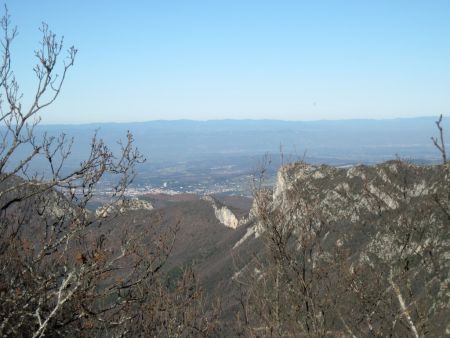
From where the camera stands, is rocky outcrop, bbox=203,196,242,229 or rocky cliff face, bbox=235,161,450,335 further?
rocky outcrop, bbox=203,196,242,229

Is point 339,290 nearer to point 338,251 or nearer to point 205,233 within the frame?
point 338,251

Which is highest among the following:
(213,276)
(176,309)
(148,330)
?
Answer: (176,309)

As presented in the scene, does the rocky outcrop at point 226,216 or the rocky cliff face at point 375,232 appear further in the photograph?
the rocky outcrop at point 226,216

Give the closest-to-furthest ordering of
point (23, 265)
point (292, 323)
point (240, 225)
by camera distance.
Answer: point (23, 265) → point (292, 323) → point (240, 225)

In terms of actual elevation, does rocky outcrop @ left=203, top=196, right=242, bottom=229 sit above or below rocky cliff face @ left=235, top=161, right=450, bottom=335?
below

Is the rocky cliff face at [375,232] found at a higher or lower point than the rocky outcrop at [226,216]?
higher

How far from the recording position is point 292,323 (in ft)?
30.4

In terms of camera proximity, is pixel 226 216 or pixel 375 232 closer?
pixel 375 232

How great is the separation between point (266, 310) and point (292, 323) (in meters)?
0.89

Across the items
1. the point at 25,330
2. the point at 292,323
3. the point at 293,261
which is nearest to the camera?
the point at 25,330

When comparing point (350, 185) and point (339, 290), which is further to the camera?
point (350, 185)

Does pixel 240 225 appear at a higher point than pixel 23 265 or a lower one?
lower

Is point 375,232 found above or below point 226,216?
above

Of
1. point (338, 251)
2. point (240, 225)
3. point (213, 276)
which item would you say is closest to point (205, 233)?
point (240, 225)
